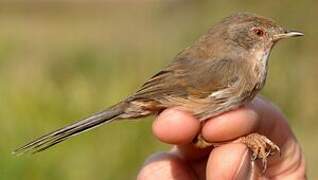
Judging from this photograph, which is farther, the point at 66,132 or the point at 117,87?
the point at 117,87

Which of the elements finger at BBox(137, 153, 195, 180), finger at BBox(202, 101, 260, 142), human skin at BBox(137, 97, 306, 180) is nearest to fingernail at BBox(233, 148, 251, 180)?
human skin at BBox(137, 97, 306, 180)

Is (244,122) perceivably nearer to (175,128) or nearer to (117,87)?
(175,128)

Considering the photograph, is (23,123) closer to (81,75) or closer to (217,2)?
(81,75)

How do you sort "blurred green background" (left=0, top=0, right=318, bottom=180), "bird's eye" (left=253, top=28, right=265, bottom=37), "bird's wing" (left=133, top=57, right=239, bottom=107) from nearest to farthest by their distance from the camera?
1. "bird's wing" (left=133, top=57, right=239, bottom=107)
2. "bird's eye" (left=253, top=28, right=265, bottom=37)
3. "blurred green background" (left=0, top=0, right=318, bottom=180)

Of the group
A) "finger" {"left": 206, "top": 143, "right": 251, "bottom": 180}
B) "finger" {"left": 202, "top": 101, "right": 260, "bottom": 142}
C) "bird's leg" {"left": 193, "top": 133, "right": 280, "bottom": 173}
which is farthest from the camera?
"bird's leg" {"left": 193, "top": 133, "right": 280, "bottom": 173}

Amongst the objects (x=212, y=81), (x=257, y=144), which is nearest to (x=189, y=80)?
(x=212, y=81)

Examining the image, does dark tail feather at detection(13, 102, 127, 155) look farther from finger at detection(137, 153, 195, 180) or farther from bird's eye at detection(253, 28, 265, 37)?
bird's eye at detection(253, 28, 265, 37)
